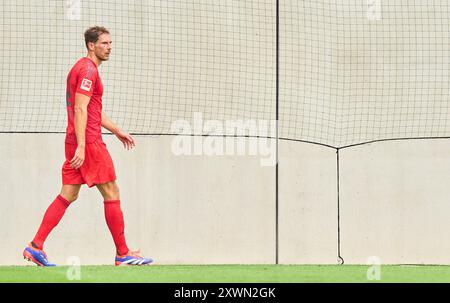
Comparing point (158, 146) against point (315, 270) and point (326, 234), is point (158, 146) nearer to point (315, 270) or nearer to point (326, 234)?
point (326, 234)

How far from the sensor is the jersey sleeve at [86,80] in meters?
6.13

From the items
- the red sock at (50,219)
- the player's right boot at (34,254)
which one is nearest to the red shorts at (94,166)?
the red sock at (50,219)

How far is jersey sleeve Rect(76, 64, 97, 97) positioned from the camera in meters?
6.13

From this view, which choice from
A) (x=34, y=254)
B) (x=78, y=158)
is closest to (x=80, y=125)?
(x=78, y=158)

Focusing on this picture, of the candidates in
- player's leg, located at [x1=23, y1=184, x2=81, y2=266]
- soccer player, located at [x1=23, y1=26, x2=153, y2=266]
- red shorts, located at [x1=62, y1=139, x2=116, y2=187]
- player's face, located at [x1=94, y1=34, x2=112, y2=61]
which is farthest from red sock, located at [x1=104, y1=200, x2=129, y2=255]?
player's face, located at [x1=94, y1=34, x2=112, y2=61]

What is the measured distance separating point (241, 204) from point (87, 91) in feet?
10.6

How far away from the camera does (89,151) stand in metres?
6.27

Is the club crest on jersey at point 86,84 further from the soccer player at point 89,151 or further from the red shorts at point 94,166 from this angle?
the red shorts at point 94,166

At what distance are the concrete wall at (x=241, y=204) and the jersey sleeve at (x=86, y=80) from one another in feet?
9.26

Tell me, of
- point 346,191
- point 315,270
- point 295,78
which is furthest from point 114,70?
point 315,270

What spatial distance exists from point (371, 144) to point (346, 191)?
563mm

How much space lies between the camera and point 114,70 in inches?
351

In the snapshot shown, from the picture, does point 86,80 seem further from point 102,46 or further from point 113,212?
point 113,212
